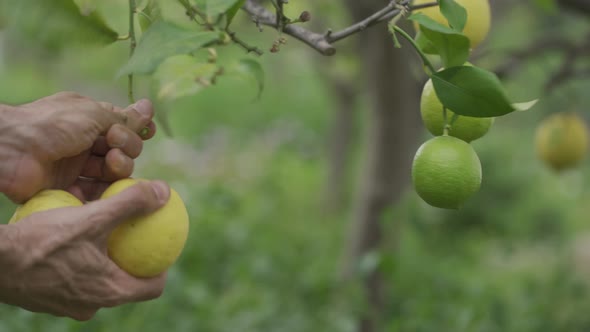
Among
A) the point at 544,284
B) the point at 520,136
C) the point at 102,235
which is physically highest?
the point at 102,235

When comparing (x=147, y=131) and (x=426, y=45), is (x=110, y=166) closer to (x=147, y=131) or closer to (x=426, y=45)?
(x=147, y=131)

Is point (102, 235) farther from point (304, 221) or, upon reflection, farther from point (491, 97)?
point (304, 221)

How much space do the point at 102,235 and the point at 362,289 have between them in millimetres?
1450

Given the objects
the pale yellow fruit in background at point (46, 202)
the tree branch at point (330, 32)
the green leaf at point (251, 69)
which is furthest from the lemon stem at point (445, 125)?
the pale yellow fruit in background at point (46, 202)

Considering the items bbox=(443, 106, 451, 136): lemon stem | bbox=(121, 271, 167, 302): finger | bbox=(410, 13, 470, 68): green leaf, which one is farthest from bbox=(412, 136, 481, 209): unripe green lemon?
bbox=(121, 271, 167, 302): finger

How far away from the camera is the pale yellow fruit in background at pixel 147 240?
811mm

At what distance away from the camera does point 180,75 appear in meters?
0.90

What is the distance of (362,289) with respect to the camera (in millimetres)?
2139

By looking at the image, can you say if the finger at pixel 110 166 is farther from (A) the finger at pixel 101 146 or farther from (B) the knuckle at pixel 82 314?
(B) the knuckle at pixel 82 314

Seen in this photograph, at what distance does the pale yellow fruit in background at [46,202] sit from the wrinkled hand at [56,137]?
1cm

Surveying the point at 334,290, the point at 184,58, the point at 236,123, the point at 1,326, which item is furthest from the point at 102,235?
the point at 236,123

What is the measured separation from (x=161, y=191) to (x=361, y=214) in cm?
156

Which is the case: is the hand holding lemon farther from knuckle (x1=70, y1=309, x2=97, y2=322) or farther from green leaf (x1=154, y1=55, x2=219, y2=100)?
green leaf (x1=154, y1=55, x2=219, y2=100)

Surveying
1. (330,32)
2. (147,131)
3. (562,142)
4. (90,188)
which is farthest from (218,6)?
(562,142)
